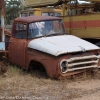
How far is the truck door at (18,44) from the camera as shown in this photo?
7.55 metres

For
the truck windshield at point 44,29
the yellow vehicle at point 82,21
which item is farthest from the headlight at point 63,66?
the yellow vehicle at point 82,21

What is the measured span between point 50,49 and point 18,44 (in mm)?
1500

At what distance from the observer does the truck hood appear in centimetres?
646

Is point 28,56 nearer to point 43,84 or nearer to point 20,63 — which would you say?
point 20,63

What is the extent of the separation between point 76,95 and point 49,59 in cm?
138

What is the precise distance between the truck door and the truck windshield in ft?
0.77

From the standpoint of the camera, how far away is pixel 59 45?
671cm

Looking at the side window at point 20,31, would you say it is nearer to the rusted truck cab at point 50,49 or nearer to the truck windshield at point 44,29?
the rusted truck cab at point 50,49

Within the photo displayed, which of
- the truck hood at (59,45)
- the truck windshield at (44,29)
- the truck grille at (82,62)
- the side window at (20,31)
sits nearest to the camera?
the truck hood at (59,45)

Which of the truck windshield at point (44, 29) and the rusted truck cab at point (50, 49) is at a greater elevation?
the truck windshield at point (44, 29)

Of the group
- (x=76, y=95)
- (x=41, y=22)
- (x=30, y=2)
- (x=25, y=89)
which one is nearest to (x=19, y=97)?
(x=25, y=89)

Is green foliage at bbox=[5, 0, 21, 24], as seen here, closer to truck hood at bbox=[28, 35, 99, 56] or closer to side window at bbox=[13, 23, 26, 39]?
side window at bbox=[13, 23, 26, 39]

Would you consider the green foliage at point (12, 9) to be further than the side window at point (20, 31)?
Yes

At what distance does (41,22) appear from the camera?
7.70 meters
